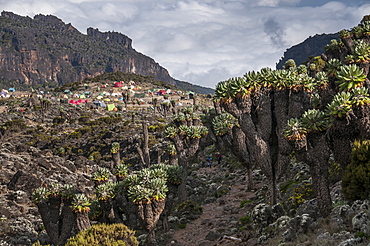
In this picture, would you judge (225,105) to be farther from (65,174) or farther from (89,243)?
(65,174)

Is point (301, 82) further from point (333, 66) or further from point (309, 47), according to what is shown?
point (309, 47)

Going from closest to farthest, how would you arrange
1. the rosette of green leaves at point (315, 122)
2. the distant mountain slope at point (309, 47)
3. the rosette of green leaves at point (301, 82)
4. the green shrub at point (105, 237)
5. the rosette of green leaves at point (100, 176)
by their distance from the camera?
the rosette of green leaves at point (315, 122)
the green shrub at point (105, 237)
the rosette of green leaves at point (301, 82)
the rosette of green leaves at point (100, 176)
the distant mountain slope at point (309, 47)

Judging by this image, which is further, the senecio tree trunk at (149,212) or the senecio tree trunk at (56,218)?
the senecio tree trunk at (56,218)

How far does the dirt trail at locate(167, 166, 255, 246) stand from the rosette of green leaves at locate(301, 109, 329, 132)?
7135 mm

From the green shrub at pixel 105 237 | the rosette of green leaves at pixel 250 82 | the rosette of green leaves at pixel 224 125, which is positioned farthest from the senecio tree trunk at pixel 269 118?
the green shrub at pixel 105 237

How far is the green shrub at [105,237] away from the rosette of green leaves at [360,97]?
481 inches

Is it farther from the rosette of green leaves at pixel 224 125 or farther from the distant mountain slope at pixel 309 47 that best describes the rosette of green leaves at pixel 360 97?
the distant mountain slope at pixel 309 47

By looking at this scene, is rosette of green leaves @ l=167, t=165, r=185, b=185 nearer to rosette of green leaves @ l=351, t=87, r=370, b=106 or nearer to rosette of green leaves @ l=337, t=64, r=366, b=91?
rosette of green leaves @ l=337, t=64, r=366, b=91

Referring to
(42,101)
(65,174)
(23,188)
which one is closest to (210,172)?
(65,174)

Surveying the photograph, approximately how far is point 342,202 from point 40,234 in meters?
21.2

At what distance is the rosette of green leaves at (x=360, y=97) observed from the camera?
35.4ft

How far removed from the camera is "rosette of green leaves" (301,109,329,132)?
476 inches

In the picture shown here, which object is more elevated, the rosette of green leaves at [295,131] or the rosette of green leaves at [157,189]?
the rosette of green leaves at [295,131]

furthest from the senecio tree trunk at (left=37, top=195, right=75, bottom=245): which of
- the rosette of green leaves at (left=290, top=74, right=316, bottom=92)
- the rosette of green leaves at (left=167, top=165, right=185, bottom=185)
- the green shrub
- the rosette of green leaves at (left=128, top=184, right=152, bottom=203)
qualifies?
the rosette of green leaves at (left=290, top=74, right=316, bottom=92)
